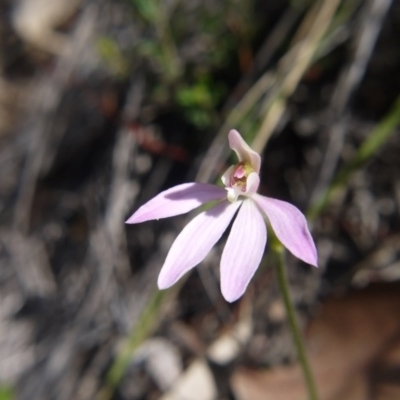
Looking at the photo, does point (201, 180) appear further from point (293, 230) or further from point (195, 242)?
point (293, 230)

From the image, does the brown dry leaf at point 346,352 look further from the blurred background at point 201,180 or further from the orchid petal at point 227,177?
the orchid petal at point 227,177

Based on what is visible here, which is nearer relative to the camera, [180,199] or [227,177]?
[180,199]

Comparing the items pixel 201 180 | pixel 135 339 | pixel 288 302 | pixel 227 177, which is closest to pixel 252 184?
pixel 227 177

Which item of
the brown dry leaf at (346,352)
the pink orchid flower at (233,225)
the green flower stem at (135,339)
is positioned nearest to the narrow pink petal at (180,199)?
the pink orchid flower at (233,225)

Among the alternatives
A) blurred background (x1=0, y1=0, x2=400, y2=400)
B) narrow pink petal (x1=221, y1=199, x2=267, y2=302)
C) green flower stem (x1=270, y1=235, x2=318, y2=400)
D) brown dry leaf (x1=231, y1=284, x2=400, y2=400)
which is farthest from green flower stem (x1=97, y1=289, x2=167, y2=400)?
narrow pink petal (x1=221, y1=199, x2=267, y2=302)

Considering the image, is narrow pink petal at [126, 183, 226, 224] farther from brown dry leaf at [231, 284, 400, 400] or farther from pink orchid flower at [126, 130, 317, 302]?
brown dry leaf at [231, 284, 400, 400]

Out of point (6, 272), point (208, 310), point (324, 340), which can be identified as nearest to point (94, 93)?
point (6, 272)
